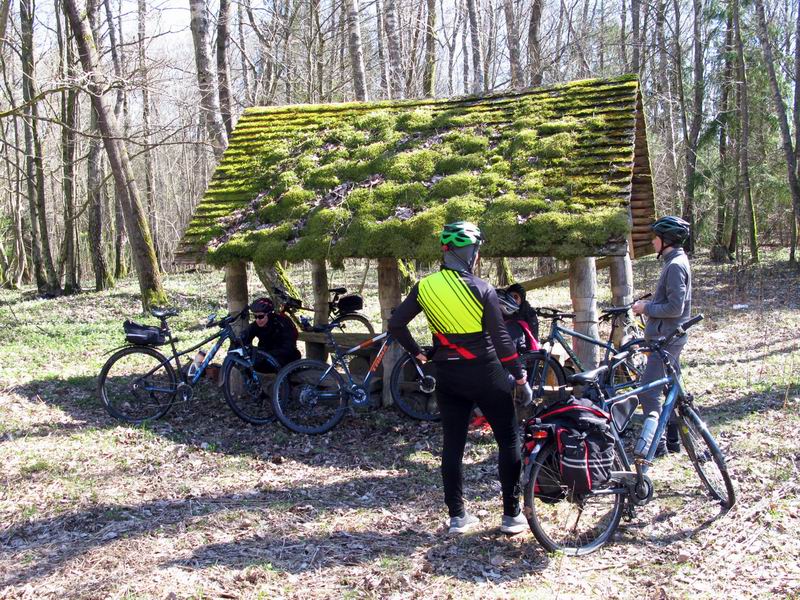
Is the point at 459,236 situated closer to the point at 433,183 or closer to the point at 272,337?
the point at 433,183

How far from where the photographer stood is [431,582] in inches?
177

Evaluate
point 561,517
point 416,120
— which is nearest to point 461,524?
point 561,517

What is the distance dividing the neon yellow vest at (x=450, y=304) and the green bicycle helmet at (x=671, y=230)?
2148 mm

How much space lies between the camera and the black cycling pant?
15.4ft

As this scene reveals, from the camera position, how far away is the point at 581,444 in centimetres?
462

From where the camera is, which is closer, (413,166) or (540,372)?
(540,372)

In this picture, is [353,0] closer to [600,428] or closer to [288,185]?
[288,185]

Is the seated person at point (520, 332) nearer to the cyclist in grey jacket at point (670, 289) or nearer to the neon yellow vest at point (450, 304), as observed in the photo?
the cyclist in grey jacket at point (670, 289)

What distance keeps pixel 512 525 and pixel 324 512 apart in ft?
5.26

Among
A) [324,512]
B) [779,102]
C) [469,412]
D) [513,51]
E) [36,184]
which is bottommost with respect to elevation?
[324,512]

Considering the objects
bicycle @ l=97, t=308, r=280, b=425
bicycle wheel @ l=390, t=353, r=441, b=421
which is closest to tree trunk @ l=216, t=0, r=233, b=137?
bicycle @ l=97, t=308, r=280, b=425

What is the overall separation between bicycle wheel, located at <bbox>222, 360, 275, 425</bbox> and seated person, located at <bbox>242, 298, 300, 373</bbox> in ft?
0.61

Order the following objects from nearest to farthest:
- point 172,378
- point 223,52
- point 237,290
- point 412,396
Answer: point 412,396 → point 172,378 → point 237,290 → point 223,52

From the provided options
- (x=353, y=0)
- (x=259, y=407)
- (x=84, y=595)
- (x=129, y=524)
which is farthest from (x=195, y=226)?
(x=353, y=0)
